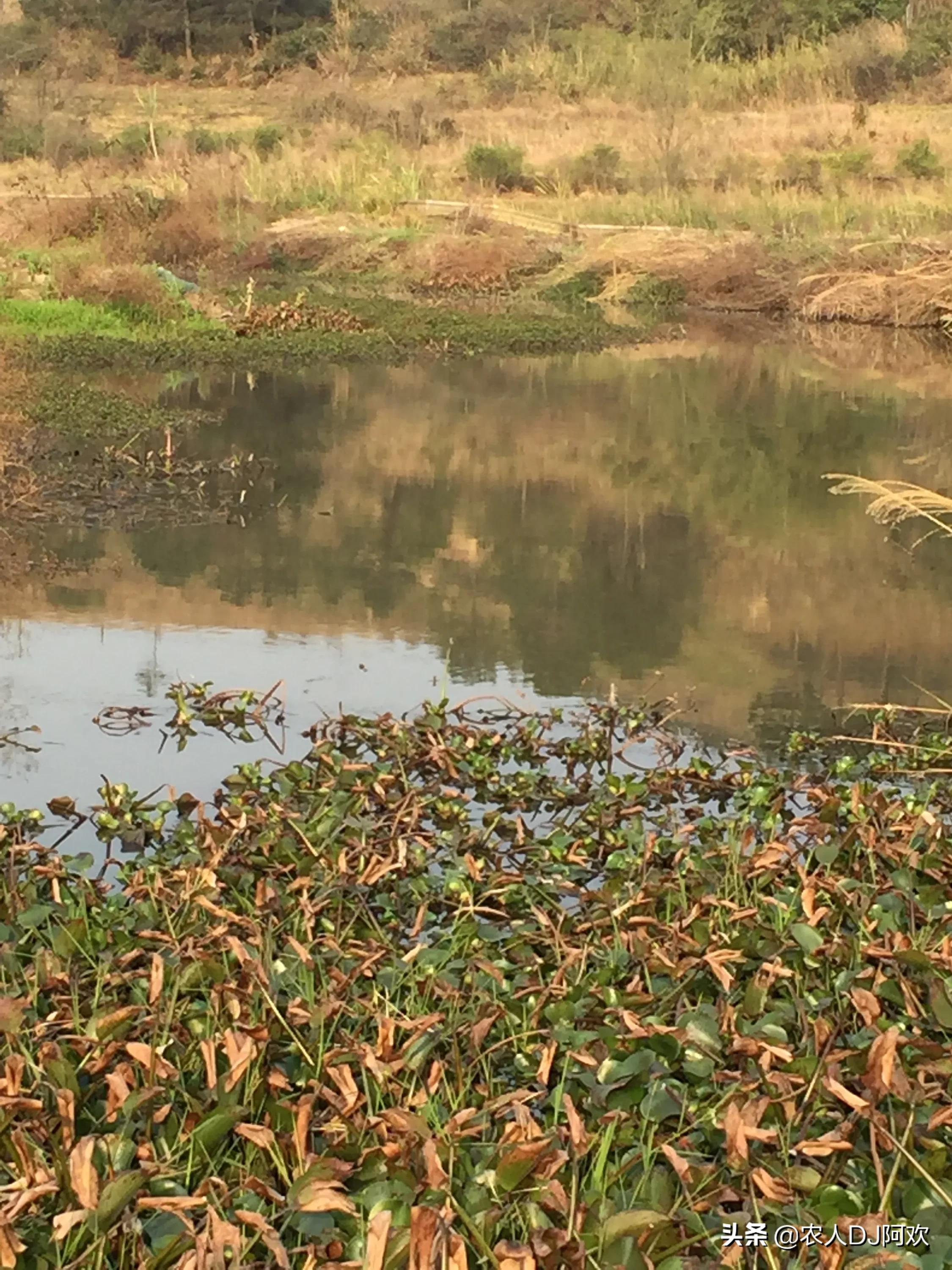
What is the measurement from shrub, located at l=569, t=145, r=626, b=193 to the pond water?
39.0 feet

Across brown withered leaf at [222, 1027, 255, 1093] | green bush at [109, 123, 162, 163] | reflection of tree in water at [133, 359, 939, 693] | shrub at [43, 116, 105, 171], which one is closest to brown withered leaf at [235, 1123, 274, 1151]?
brown withered leaf at [222, 1027, 255, 1093]

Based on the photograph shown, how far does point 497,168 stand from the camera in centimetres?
2302

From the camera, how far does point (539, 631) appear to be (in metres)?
6.44

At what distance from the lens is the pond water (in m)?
5.62

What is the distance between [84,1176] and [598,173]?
71.8 ft

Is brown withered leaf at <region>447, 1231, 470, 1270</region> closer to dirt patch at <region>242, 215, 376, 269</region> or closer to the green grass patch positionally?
the green grass patch

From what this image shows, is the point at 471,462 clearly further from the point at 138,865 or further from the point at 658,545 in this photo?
the point at 138,865

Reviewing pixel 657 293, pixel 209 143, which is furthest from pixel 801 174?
pixel 209 143

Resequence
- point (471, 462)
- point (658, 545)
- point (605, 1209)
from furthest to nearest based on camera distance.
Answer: point (471, 462) < point (658, 545) < point (605, 1209)

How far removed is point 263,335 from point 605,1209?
12722 millimetres

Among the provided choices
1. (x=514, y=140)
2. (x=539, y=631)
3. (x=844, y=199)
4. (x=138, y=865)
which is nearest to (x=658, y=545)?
(x=539, y=631)

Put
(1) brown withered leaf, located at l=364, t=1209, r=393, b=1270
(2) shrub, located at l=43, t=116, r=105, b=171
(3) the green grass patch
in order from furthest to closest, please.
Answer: (2) shrub, located at l=43, t=116, r=105, b=171 < (3) the green grass patch < (1) brown withered leaf, located at l=364, t=1209, r=393, b=1270

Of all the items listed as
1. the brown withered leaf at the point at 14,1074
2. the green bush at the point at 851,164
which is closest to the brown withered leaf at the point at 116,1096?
the brown withered leaf at the point at 14,1074

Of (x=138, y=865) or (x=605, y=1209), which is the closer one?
(x=605, y=1209)
